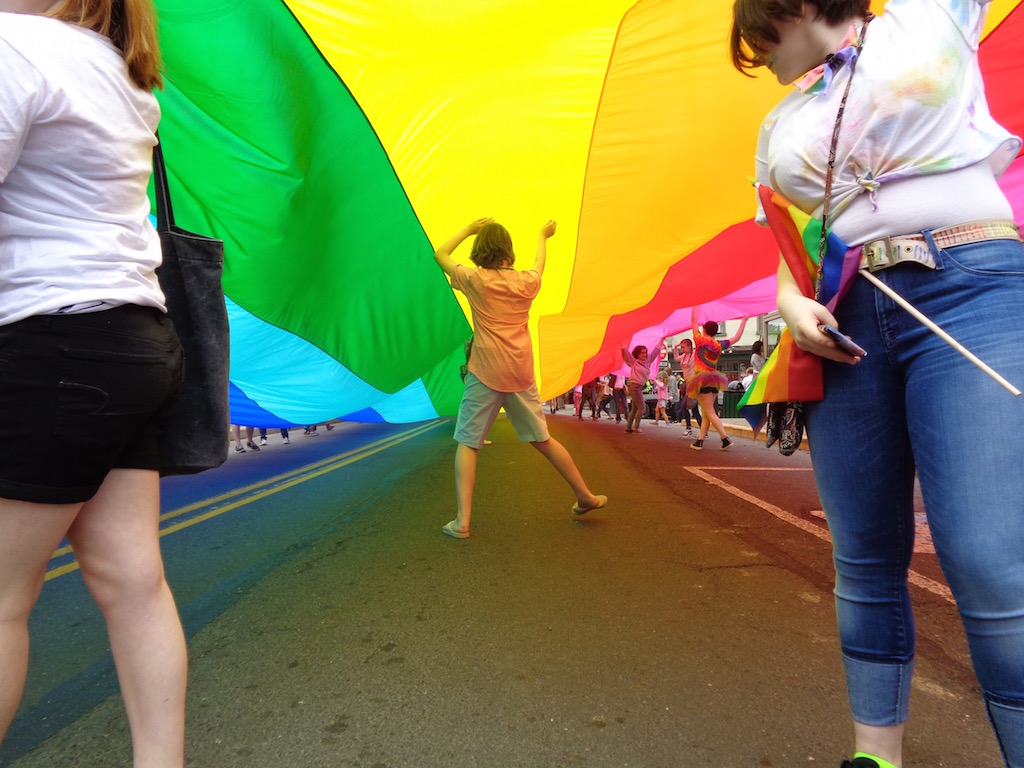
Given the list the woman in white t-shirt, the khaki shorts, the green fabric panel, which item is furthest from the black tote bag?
the khaki shorts

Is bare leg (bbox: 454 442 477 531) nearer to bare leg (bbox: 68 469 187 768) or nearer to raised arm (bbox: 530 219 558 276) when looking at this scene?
raised arm (bbox: 530 219 558 276)

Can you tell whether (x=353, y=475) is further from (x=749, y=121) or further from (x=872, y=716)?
(x=872, y=716)

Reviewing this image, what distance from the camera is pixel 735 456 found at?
7.93 meters

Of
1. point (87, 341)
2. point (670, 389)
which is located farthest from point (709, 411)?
point (670, 389)

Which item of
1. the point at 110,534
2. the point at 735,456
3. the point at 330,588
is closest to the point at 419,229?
the point at 330,588

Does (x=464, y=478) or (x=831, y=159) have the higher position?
(x=831, y=159)

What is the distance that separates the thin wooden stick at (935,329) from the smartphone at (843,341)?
0.34 feet

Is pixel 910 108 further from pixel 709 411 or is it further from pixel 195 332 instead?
pixel 709 411

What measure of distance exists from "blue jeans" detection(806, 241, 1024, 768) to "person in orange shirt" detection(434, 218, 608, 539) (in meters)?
2.49

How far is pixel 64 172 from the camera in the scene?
109cm

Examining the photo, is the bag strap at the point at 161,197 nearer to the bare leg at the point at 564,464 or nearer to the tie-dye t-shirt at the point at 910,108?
the tie-dye t-shirt at the point at 910,108

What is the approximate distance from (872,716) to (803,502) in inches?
151

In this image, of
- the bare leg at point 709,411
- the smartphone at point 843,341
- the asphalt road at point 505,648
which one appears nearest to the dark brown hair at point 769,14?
the smartphone at point 843,341

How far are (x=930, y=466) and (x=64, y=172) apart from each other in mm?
1623
